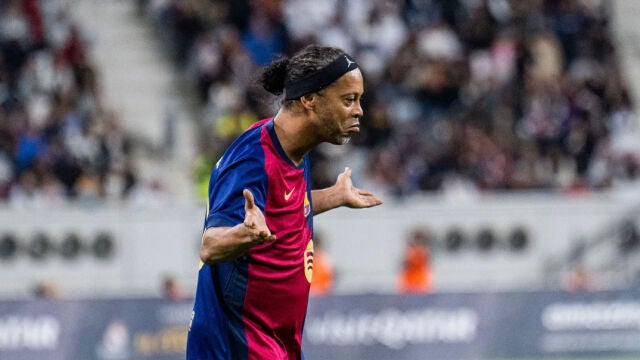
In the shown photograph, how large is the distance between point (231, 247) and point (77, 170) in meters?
12.1

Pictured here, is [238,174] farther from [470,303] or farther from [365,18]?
[365,18]

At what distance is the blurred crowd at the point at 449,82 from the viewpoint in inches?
717

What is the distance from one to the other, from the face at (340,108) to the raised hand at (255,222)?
23.2 inches

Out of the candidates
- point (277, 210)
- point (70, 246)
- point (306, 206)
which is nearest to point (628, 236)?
point (70, 246)

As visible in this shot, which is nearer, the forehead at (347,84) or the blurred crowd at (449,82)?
the forehead at (347,84)

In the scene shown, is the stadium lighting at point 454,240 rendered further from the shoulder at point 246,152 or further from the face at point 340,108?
the shoulder at point 246,152

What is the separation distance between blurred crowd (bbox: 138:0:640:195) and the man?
36.7 feet

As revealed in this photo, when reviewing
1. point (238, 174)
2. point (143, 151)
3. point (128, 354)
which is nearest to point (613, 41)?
point (143, 151)

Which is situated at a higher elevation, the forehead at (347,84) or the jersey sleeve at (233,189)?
the forehead at (347,84)

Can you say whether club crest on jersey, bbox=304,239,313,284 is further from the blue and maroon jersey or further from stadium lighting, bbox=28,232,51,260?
stadium lighting, bbox=28,232,51,260

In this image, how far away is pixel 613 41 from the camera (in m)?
20.4

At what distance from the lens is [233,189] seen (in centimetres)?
590

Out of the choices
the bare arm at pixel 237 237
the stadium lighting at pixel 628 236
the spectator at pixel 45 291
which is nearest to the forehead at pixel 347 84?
the bare arm at pixel 237 237

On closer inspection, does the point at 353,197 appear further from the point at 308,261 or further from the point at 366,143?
the point at 366,143
